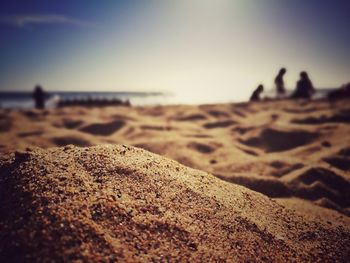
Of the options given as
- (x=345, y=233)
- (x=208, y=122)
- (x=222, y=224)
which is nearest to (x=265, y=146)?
(x=208, y=122)

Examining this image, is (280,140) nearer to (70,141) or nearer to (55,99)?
(70,141)

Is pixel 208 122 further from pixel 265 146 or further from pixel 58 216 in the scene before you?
pixel 58 216

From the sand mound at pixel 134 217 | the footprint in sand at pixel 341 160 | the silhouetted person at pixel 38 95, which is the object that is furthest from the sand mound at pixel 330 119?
the silhouetted person at pixel 38 95

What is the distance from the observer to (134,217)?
6.02 ft

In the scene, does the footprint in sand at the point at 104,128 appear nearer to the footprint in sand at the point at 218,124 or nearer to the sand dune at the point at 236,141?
the sand dune at the point at 236,141

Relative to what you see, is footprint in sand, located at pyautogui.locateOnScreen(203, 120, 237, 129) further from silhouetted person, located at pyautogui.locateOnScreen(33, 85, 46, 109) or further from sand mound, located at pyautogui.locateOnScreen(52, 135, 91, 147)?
silhouetted person, located at pyautogui.locateOnScreen(33, 85, 46, 109)

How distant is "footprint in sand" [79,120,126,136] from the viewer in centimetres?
786

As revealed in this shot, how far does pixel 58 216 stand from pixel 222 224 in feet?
3.46

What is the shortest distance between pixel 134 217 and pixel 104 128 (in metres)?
6.53

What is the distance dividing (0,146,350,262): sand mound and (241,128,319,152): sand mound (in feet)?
12.2

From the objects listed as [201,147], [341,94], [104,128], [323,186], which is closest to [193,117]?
[104,128]

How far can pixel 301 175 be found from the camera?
161 inches

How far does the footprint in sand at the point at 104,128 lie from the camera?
7.86 meters

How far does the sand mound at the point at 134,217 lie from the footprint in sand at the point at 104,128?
5323 mm
